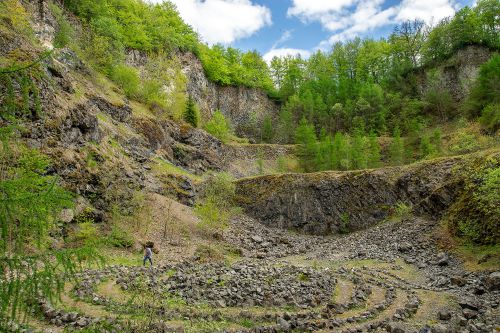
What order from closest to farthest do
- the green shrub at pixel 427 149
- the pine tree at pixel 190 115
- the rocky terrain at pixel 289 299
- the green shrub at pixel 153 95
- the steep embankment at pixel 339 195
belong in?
the rocky terrain at pixel 289 299
the steep embankment at pixel 339 195
the green shrub at pixel 427 149
the green shrub at pixel 153 95
the pine tree at pixel 190 115

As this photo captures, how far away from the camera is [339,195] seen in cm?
4028

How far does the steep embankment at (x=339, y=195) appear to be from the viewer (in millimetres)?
36531

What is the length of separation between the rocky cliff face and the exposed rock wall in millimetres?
35764

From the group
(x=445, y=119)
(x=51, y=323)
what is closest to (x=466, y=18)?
(x=445, y=119)

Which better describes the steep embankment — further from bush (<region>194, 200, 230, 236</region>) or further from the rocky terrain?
the rocky terrain

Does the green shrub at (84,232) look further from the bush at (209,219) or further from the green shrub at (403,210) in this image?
the green shrub at (403,210)

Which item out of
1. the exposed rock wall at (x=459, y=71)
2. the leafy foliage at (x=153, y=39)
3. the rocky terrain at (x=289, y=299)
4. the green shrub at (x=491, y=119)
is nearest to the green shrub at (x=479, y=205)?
the rocky terrain at (x=289, y=299)

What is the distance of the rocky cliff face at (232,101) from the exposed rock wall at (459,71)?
3576 cm

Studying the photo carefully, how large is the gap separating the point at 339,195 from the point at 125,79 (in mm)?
34113

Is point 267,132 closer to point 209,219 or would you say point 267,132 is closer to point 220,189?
point 220,189

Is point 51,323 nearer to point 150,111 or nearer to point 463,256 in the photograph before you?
point 463,256

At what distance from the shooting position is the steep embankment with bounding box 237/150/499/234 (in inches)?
1438

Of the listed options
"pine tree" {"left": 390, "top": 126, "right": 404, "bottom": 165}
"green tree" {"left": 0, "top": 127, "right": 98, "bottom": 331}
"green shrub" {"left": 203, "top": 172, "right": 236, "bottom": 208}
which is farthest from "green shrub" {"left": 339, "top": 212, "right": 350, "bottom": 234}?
"green tree" {"left": 0, "top": 127, "right": 98, "bottom": 331}

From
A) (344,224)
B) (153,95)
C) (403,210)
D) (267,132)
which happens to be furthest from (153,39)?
(403,210)
